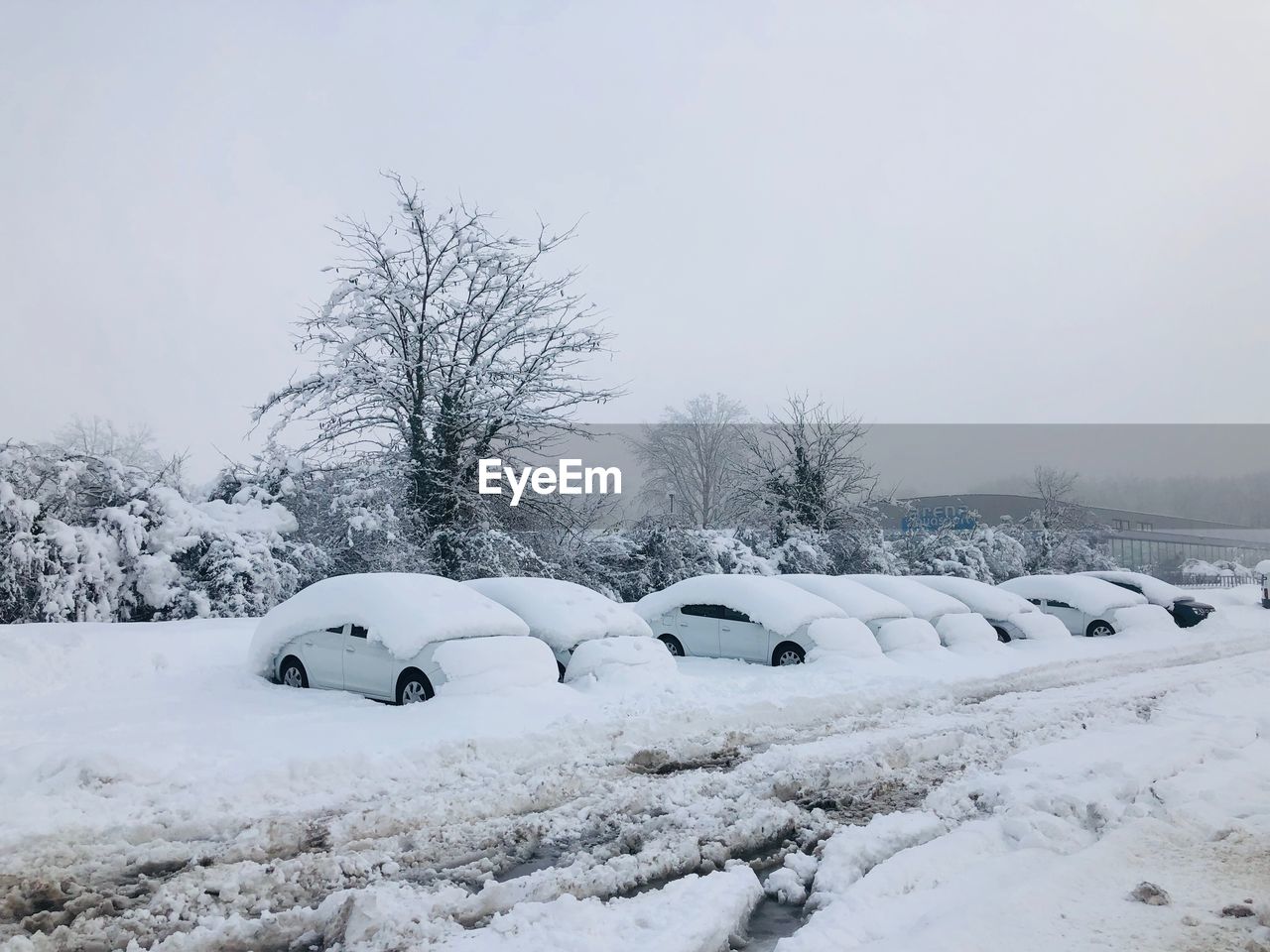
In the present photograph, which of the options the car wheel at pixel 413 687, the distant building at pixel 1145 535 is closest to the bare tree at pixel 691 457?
the distant building at pixel 1145 535

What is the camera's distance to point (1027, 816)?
6.01 metres

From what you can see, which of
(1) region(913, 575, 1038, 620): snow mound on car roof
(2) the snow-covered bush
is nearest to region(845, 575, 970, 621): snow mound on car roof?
(1) region(913, 575, 1038, 620): snow mound on car roof

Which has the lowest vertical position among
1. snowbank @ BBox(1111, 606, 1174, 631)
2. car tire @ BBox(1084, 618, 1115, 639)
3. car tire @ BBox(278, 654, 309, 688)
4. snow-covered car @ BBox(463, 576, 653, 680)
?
car tire @ BBox(1084, 618, 1115, 639)

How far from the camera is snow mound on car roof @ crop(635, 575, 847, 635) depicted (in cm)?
1409

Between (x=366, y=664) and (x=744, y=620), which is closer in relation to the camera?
(x=366, y=664)

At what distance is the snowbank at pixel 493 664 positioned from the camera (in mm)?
9594

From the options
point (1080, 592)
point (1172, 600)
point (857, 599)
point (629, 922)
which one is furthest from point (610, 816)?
point (1172, 600)

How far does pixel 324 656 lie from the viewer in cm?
1051

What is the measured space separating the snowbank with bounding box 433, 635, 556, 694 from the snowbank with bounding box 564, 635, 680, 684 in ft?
2.05

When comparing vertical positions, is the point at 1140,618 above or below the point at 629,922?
below

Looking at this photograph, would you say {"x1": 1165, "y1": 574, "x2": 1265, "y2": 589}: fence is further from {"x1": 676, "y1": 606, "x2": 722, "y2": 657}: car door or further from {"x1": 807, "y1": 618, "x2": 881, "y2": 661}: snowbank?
{"x1": 676, "y1": 606, "x2": 722, "y2": 657}: car door

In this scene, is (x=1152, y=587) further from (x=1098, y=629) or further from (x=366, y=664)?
(x=366, y=664)

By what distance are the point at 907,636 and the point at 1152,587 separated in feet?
38.6

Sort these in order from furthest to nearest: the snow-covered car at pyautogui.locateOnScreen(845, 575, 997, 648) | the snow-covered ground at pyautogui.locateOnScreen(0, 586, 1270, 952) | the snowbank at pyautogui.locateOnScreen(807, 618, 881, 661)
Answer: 1. the snow-covered car at pyautogui.locateOnScreen(845, 575, 997, 648)
2. the snowbank at pyautogui.locateOnScreen(807, 618, 881, 661)
3. the snow-covered ground at pyautogui.locateOnScreen(0, 586, 1270, 952)
